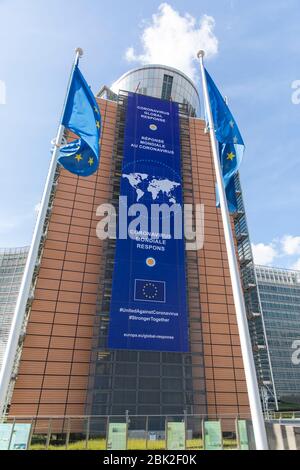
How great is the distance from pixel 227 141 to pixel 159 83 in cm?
4335

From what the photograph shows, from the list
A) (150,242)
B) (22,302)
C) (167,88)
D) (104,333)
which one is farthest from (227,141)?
(167,88)

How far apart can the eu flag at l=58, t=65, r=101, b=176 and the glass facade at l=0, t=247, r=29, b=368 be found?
194 ft

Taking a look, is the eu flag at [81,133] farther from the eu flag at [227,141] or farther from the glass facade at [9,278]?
the glass facade at [9,278]

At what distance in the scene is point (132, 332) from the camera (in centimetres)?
2522

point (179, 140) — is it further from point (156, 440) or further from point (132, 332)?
point (156, 440)

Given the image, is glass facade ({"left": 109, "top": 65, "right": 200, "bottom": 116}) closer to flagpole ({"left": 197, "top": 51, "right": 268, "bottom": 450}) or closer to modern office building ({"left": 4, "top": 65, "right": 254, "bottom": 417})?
modern office building ({"left": 4, "top": 65, "right": 254, "bottom": 417})

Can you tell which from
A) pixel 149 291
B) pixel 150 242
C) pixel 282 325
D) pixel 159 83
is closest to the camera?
pixel 149 291

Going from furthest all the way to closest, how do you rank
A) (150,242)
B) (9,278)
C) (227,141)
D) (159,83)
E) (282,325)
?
(282,325) < (9,278) < (159,83) < (150,242) < (227,141)

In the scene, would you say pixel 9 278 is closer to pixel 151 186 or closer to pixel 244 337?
pixel 151 186

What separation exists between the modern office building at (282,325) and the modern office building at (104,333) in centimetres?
4384

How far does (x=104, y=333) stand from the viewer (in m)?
26.7

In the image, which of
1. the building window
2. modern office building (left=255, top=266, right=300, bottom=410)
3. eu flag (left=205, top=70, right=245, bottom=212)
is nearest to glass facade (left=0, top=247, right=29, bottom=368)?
the building window

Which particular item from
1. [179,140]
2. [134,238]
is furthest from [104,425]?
[179,140]
